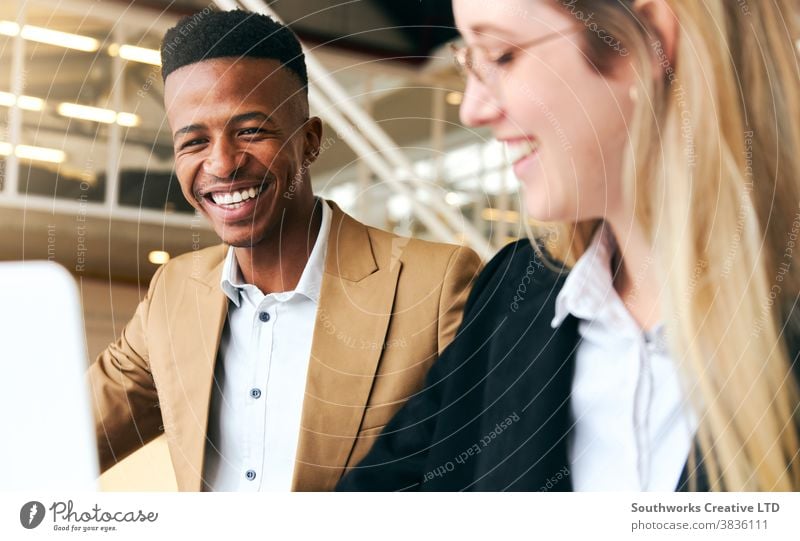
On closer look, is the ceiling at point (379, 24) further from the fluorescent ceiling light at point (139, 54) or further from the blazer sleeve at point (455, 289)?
the blazer sleeve at point (455, 289)

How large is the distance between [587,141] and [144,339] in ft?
1.65

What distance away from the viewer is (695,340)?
3.41 ft

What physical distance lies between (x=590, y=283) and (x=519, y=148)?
6.3 inches

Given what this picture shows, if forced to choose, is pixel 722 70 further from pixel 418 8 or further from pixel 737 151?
pixel 418 8

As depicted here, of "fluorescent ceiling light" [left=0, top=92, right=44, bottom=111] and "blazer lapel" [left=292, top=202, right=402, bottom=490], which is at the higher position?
"fluorescent ceiling light" [left=0, top=92, right=44, bottom=111]

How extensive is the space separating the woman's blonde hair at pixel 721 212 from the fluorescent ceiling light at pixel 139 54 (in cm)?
42

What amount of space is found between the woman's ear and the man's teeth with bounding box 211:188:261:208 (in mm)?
438

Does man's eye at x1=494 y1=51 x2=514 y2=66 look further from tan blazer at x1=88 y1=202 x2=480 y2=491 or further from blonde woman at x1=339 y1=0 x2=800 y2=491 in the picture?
tan blazer at x1=88 y1=202 x2=480 y2=491

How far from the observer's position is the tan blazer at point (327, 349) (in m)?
1.01

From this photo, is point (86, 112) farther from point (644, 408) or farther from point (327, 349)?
point (644, 408)

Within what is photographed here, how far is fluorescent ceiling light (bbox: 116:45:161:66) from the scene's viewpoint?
3.41ft

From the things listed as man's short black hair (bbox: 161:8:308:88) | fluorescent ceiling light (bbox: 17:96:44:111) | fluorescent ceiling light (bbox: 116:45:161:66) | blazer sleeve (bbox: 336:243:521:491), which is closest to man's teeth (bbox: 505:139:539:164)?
blazer sleeve (bbox: 336:243:521:491)

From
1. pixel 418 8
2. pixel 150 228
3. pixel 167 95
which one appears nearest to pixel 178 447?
pixel 150 228

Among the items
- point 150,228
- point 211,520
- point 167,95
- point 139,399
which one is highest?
point 167,95
